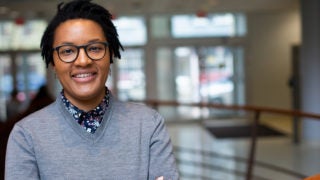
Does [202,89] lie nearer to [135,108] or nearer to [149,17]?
[149,17]

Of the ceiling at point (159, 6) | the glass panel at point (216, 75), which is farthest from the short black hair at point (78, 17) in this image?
the glass panel at point (216, 75)

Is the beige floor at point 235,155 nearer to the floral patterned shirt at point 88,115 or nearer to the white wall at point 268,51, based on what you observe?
the white wall at point 268,51

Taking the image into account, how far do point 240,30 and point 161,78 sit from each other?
2557mm

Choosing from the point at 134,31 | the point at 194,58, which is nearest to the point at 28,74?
the point at 134,31

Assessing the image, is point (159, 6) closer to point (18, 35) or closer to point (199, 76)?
point (199, 76)

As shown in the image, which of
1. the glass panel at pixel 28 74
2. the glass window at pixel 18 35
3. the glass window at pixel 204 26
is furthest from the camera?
the glass window at pixel 204 26

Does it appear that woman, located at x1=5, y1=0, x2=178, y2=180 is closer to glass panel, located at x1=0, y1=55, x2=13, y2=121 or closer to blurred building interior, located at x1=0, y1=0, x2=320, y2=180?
blurred building interior, located at x1=0, y1=0, x2=320, y2=180

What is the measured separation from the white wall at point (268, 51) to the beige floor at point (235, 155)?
2.22 m

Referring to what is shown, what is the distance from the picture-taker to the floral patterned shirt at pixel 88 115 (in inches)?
48.0

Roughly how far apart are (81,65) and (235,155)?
610 centimetres

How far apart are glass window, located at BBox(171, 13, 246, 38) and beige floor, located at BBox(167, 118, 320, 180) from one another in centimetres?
297

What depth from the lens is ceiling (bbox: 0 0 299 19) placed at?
32.3 feet

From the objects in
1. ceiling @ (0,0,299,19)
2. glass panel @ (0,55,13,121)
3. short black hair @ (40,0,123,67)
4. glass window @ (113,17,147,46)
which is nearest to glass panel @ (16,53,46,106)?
glass panel @ (0,55,13,121)

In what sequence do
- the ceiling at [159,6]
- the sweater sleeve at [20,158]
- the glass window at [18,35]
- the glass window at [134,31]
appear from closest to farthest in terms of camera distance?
the sweater sleeve at [20,158] < the ceiling at [159,6] < the glass window at [18,35] < the glass window at [134,31]
